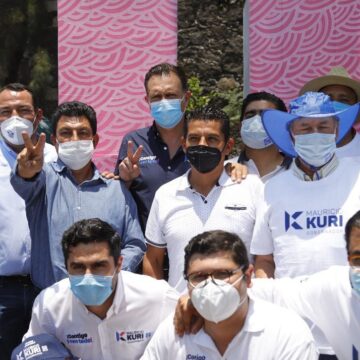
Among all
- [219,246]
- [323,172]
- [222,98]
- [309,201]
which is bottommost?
[219,246]

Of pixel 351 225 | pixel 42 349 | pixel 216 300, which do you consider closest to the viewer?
pixel 216 300

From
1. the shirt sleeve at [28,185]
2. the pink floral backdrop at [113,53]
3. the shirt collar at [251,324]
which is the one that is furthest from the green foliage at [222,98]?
the shirt collar at [251,324]

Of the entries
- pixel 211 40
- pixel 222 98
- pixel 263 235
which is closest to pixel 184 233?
pixel 263 235

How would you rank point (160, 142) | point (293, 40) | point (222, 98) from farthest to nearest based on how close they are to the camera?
point (222, 98) → point (293, 40) → point (160, 142)

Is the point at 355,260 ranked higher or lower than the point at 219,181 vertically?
lower

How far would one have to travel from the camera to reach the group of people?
3.51m

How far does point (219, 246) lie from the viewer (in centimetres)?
353

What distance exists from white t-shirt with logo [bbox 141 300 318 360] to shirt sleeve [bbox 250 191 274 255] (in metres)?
0.54

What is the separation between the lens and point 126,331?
3941 millimetres

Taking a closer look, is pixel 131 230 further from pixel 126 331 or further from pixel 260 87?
pixel 260 87

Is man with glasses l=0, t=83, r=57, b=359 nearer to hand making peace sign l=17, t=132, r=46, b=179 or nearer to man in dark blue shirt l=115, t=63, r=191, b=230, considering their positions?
hand making peace sign l=17, t=132, r=46, b=179

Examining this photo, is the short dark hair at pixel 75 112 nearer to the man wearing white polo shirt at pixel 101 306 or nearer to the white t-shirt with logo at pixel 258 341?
the man wearing white polo shirt at pixel 101 306

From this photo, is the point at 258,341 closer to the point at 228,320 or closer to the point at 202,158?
the point at 228,320

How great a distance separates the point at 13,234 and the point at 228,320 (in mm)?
1665
